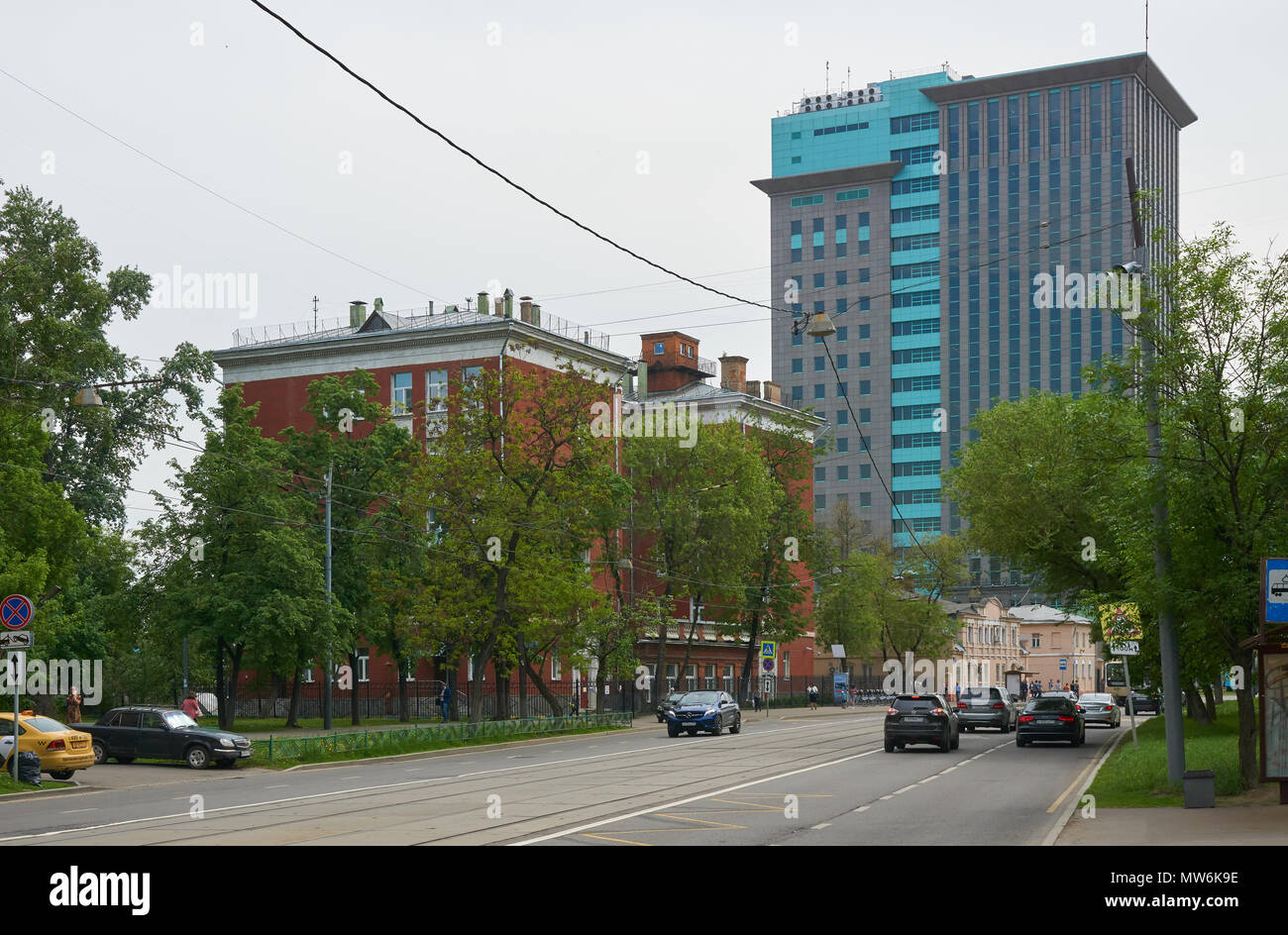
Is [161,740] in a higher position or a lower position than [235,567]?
lower

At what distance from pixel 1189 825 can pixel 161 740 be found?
2286 centimetres

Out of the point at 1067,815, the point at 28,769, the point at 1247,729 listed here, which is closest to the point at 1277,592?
the point at 1067,815

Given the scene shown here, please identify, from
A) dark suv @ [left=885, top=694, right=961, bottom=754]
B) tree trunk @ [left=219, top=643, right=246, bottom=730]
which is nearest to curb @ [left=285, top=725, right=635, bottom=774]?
tree trunk @ [left=219, top=643, right=246, bottom=730]

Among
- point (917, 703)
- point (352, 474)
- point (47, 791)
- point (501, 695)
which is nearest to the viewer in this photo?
point (47, 791)

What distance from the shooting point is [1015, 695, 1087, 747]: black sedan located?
1515 inches

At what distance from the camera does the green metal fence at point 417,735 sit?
32.6 metres

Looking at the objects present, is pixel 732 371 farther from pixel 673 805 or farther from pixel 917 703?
pixel 673 805

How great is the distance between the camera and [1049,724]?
3844 centimetres

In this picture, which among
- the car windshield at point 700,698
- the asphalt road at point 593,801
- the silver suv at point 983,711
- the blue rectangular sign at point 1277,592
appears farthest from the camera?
the silver suv at point 983,711

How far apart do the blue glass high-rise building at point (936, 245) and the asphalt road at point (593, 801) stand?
117m

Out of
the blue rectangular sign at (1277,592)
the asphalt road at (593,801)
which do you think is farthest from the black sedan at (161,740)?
the blue rectangular sign at (1277,592)

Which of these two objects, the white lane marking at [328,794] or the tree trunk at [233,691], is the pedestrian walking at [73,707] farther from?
the white lane marking at [328,794]

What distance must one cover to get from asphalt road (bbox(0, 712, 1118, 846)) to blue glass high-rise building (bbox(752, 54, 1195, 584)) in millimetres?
116703

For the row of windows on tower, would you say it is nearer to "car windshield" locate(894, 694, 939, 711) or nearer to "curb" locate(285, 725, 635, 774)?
"curb" locate(285, 725, 635, 774)
